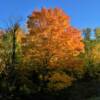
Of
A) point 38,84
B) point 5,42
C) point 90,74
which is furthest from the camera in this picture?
point 90,74

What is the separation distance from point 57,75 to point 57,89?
5.79ft

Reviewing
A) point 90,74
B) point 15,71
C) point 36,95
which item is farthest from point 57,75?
point 90,74

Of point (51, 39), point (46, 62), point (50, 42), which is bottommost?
point (46, 62)

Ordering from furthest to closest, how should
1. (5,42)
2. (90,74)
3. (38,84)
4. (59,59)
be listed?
(90,74) → (5,42) → (38,84) → (59,59)

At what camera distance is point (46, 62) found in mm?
40844

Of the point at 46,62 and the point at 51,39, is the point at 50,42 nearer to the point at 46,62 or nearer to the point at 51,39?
the point at 51,39

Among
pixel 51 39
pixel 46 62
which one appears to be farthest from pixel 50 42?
pixel 46 62

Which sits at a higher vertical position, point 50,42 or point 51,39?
point 51,39

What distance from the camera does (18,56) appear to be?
48.3m

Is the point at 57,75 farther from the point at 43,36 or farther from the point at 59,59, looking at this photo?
the point at 43,36

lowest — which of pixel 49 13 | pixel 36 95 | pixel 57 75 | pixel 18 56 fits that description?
pixel 36 95

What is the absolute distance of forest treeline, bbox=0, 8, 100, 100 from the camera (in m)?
40.1

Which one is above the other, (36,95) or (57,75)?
(57,75)

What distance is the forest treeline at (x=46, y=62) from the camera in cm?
4006
